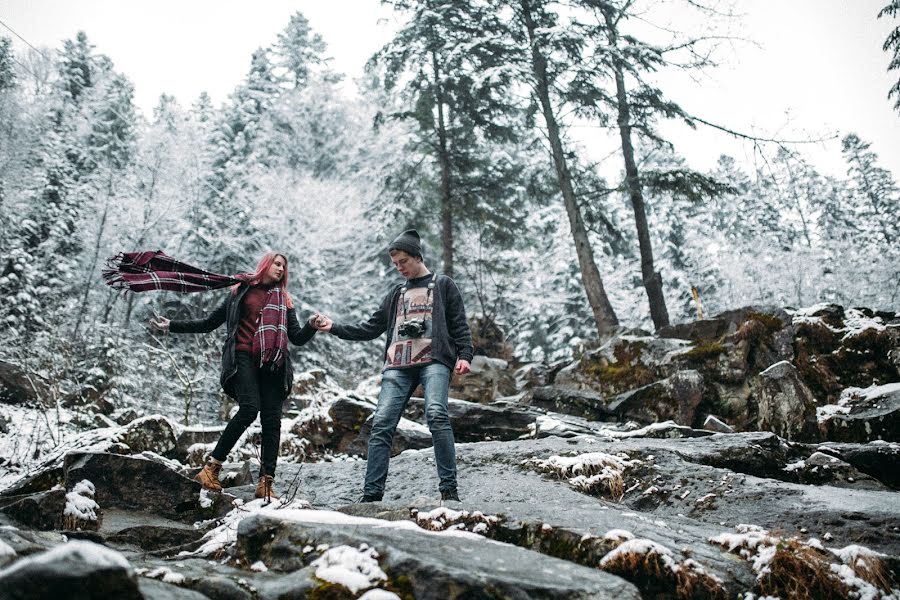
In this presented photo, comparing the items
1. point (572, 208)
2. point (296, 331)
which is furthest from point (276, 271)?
point (572, 208)

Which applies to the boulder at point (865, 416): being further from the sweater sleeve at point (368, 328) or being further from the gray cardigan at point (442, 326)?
the sweater sleeve at point (368, 328)

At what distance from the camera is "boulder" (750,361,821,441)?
657cm

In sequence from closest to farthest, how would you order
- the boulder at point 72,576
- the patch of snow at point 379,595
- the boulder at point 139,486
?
the boulder at point 72,576 → the patch of snow at point 379,595 → the boulder at point 139,486

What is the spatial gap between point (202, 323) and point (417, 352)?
2045 millimetres

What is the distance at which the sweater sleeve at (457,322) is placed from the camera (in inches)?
168

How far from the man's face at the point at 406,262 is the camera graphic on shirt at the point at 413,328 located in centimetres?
43

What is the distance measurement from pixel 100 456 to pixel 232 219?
683 inches

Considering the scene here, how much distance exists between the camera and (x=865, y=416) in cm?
613

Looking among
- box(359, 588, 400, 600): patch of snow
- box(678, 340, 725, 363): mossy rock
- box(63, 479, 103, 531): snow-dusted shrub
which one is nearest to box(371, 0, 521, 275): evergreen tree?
box(678, 340, 725, 363): mossy rock

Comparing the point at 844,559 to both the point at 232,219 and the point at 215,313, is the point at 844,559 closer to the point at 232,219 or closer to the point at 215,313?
the point at 215,313

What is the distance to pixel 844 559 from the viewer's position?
2.60m

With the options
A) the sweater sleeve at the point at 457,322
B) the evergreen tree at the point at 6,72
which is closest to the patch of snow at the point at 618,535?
the sweater sleeve at the point at 457,322

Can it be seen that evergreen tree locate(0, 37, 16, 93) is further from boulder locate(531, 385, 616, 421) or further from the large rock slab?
the large rock slab

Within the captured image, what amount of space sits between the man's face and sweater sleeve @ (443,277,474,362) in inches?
11.8
